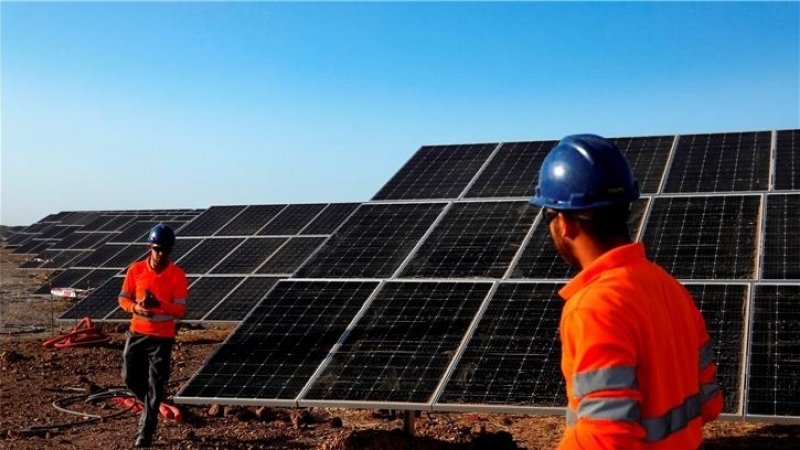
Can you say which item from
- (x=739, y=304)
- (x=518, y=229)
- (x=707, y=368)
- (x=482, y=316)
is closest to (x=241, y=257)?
(x=518, y=229)

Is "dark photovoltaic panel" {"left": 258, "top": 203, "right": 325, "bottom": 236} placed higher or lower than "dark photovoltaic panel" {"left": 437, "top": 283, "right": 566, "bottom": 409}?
lower

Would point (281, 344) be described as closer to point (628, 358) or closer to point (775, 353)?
point (775, 353)

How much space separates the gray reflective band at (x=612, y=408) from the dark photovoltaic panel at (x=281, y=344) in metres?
5.55

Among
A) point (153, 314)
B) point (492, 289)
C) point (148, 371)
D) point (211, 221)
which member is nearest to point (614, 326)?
point (492, 289)

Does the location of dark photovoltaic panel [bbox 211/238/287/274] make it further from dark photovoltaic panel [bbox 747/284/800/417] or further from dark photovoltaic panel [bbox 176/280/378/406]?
dark photovoltaic panel [bbox 747/284/800/417]

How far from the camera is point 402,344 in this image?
8.19 m

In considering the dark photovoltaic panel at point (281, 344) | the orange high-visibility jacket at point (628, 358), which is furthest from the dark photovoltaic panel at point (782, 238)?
the orange high-visibility jacket at point (628, 358)

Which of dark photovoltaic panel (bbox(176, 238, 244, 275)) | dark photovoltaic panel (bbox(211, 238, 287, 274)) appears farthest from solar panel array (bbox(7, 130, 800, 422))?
dark photovoltaic panel (bbox(176, 238, 244, 275))

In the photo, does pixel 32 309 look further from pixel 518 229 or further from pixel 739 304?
pixel 739 304

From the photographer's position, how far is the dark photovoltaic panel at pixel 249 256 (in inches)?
672

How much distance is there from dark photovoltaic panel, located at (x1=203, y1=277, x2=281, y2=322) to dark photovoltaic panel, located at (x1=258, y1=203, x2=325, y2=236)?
324cm

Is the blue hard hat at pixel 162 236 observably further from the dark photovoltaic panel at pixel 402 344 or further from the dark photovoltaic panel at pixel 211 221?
the dark photovoltaic panel at pixel 211 221

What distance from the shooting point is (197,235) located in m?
19.9

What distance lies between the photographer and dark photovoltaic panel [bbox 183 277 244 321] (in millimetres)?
15055
